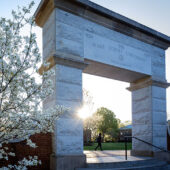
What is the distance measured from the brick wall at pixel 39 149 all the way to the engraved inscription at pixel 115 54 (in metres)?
3.37

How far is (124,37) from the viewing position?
376 inches

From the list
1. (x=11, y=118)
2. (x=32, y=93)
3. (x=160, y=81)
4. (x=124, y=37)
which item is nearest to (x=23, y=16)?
(x=32, y=93)

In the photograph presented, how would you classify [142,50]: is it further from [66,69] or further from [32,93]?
[32,93]

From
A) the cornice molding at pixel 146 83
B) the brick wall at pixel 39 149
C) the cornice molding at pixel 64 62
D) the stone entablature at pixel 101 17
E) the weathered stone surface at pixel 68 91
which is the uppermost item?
the stone entablature at pixel 101 17

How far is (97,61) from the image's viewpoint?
27.7 feet

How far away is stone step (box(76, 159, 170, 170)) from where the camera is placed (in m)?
7.27

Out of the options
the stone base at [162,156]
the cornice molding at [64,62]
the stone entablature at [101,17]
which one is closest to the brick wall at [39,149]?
the cornice molding at [64,62]

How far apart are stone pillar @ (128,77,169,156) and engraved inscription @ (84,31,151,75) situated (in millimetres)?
874

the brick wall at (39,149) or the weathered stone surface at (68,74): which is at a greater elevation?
the weathered stone surface at (68,74)

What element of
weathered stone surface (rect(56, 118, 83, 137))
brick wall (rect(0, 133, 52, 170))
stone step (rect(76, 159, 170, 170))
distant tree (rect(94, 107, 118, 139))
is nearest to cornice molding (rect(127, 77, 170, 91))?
stone step (rect(76, 159, 170, 170))

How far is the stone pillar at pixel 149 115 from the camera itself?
995 cm

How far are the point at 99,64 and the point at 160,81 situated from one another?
358 cm

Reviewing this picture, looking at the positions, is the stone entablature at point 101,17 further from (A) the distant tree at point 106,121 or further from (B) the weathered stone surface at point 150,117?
(A) the distant tree at point 106,121

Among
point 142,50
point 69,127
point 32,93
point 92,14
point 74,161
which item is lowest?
point 74,161
